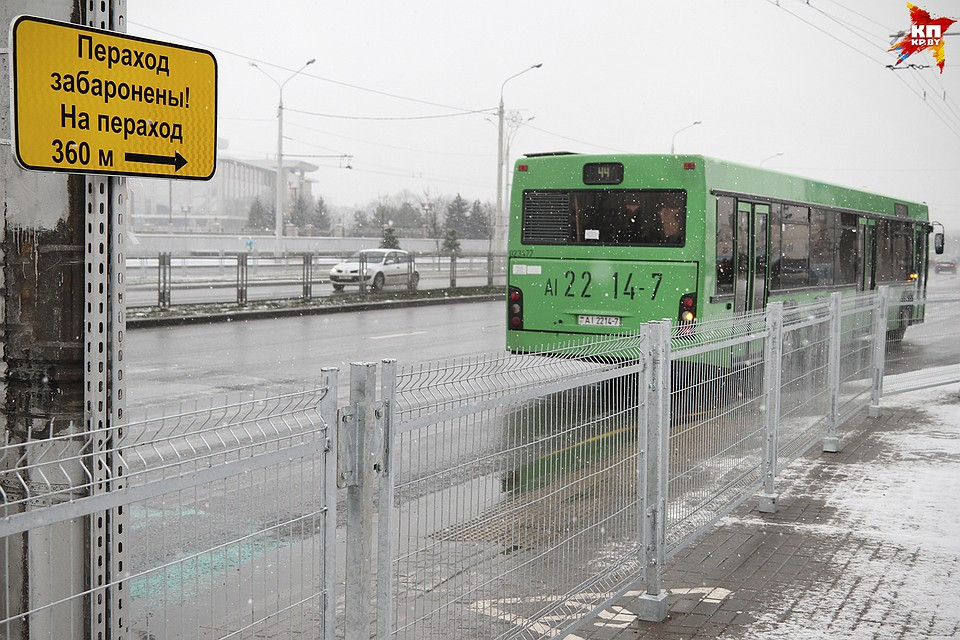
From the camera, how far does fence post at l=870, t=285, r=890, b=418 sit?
1254cm

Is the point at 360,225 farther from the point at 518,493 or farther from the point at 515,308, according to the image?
the point at 518,493

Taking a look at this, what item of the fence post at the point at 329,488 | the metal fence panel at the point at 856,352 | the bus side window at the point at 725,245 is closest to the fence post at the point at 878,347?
the metal fence panel at the point at 856,352

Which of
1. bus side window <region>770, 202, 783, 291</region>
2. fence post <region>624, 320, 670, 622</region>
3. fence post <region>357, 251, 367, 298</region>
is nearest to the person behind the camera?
fence post <region>624, 320, 670, 622</region>

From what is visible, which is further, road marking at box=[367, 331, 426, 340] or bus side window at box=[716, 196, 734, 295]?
road marking at box=[367, 331, 426, 340]

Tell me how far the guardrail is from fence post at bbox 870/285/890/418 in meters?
5.57

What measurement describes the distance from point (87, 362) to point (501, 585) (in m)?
1.87

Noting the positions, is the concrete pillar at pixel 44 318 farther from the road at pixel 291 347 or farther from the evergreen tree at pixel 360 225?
the evergreen tree at pixel 360 225

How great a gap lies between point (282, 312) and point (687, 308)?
15.4 meters

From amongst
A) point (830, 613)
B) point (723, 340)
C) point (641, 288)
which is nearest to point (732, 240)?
point (641, 288)

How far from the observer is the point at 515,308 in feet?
50.1

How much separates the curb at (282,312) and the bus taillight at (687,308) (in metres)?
13.2

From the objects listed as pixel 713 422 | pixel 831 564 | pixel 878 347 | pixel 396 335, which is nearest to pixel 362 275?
pixel 396 335

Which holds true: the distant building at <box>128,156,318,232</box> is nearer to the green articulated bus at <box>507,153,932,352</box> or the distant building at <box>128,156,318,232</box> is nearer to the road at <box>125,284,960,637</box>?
the road at <box>125,284,960,637</box>

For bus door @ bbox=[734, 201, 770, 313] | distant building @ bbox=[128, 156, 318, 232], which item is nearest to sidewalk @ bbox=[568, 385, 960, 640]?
bus door @ bbox=[734, 201, 770, 313]
